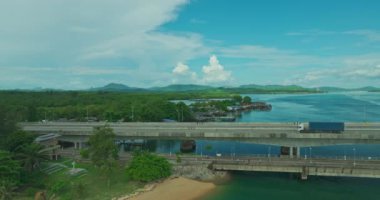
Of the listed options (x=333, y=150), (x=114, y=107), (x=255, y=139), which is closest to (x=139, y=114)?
(x=114, y=107)

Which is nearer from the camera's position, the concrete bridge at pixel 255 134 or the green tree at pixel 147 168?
the green tree at pixel 147 168

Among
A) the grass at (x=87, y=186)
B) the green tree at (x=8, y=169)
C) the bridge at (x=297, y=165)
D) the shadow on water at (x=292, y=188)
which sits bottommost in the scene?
the shadow on water at (x=292, y=188)

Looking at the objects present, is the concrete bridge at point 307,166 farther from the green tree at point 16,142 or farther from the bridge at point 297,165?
the green tree at point 16,142

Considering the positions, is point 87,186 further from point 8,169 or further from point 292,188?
point 292,188

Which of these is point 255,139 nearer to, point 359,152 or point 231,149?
point 231,149

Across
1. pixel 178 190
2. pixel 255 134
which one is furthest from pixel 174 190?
pixel 255 134

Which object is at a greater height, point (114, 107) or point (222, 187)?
point (114, 107)

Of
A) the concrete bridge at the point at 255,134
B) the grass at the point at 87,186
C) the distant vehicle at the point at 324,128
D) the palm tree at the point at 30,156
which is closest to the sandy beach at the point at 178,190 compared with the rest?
the grass at the point at 87,186
